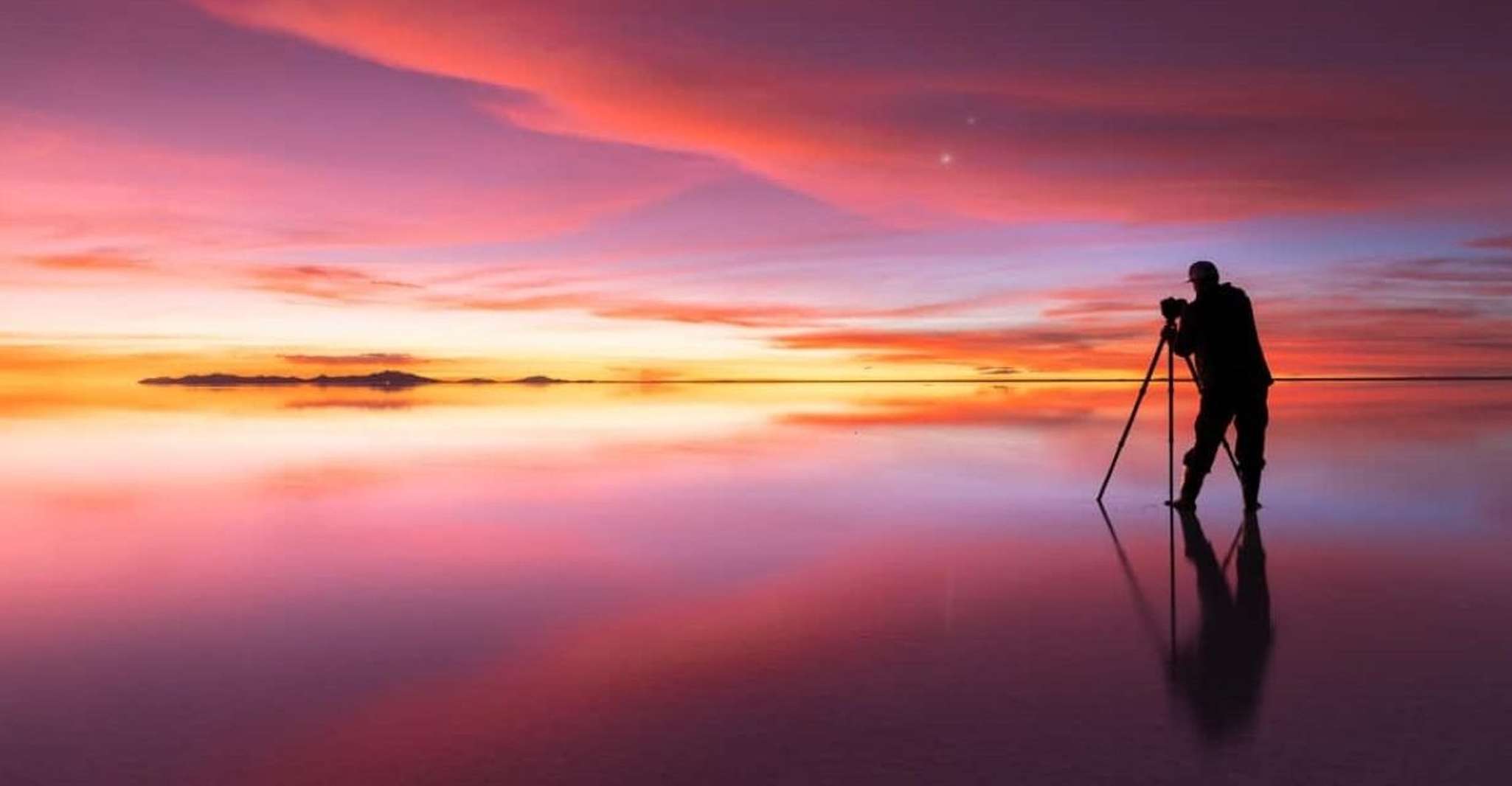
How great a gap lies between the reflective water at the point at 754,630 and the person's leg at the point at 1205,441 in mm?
241

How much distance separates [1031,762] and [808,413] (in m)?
28.0

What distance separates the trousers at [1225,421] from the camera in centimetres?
990

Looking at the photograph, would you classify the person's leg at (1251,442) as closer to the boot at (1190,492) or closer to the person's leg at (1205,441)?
the person's leg at (1205,441)

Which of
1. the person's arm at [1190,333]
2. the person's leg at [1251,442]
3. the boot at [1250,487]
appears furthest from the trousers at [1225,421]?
the person's arm at [1190,333]

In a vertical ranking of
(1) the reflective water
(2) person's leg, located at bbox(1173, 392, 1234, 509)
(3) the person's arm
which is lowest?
(1) the reflective water

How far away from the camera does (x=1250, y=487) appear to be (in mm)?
9688

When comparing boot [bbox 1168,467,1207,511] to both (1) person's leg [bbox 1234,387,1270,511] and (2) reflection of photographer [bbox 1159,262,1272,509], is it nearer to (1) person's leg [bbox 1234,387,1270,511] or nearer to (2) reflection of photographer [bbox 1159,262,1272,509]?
(2) reflection of photographer [bbox 1159,262,1272,509]

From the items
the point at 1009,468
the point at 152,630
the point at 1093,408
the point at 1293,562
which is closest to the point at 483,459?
the point at 1009,468

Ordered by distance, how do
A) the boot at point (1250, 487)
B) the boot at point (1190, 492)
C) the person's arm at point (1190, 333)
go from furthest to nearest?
the person's arm at point (1190, 333), the boot at point (1190, 492), the boot at point (1250, 487)

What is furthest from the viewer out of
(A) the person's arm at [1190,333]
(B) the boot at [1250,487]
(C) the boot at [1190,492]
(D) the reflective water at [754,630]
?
(A) the person's arm at [1190,333]

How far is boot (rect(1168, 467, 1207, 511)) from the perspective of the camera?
985 centimetres

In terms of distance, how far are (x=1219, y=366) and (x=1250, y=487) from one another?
3.89ft

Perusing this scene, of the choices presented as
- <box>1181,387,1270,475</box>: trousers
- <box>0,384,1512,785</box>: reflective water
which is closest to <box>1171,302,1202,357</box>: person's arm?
<box>1181,387,1270,475</box>: trousers

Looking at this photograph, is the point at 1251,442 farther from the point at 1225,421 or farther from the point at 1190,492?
the point at 1190,492
